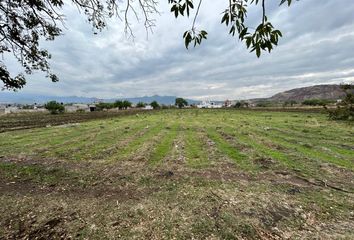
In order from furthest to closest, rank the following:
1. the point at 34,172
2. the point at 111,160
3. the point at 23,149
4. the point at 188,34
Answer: the point at 23,149 → the point at 111,160 → the point at 34,172 → the point at 188,34

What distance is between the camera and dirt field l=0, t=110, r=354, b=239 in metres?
4.39

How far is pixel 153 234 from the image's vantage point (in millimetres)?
4207

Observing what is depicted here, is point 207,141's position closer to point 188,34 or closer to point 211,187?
point 211,187

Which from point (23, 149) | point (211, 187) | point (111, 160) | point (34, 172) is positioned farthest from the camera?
point (23, 149)

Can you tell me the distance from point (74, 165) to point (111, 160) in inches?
61.3

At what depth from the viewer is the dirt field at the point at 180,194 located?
173 inches

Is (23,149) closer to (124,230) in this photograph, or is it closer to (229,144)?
(124,230)

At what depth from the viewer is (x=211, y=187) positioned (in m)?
6.45

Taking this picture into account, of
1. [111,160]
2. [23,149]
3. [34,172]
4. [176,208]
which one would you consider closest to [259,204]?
[176,208]

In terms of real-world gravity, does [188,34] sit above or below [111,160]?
above

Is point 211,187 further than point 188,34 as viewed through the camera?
Yes

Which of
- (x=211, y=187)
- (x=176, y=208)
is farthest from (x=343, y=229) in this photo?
(x=176, y=208)

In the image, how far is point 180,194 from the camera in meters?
5.99

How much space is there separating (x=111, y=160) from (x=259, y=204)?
6.73 meters
